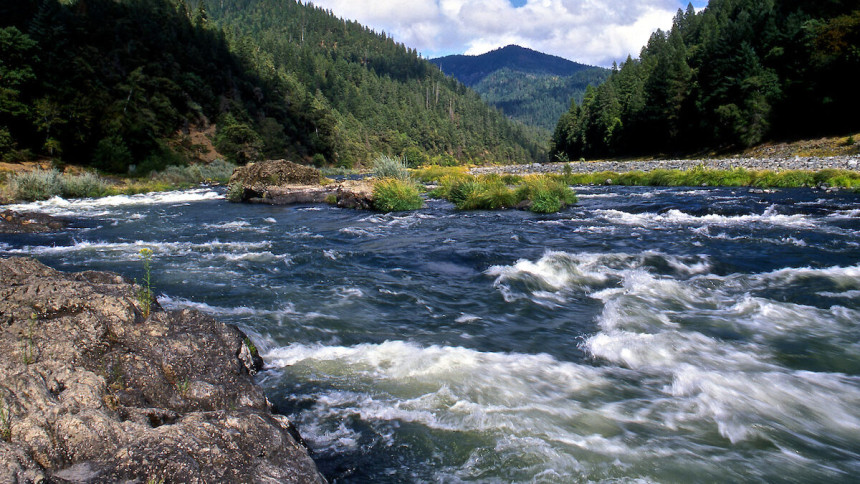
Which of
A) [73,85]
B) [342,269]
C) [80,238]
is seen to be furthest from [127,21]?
[342,269]

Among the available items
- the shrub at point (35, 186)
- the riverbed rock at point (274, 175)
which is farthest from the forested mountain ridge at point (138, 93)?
the riverbed rock at point (274, 175)

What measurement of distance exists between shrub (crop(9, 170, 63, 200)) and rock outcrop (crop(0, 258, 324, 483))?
24.0 metres

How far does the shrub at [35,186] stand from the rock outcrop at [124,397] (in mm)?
24019

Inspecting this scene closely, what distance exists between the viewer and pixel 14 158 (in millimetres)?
34500

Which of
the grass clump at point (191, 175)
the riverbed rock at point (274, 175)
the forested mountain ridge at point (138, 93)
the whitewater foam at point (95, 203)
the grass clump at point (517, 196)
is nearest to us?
the grass clump at point (517, 196)

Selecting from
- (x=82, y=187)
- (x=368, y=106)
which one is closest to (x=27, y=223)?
(x=82, y=187)

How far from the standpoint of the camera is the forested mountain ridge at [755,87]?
43250mm

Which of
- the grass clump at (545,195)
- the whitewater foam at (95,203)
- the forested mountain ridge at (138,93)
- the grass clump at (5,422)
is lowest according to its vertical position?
the whitewater foam at (95,203)

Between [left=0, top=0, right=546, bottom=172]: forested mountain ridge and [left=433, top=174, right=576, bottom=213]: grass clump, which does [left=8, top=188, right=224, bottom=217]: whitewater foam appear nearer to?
[left=433, top=174, right=576, bottom=213]: grass clump

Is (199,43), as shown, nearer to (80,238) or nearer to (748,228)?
(80,238)

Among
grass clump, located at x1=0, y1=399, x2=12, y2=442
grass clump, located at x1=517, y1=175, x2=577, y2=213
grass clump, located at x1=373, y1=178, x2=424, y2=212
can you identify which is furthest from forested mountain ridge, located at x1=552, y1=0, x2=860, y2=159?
grass clump, located at x1=0, y1=399, x2=12, y2=442

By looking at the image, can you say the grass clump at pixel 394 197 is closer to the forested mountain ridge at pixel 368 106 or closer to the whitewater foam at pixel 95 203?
the whitewater foam at pixel 95 203

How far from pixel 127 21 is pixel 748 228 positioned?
70.5m

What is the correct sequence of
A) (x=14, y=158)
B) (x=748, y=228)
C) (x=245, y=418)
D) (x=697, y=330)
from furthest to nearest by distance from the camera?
(x=14, y=158)
(x=748, y=228)
(x=697, y=330)
(x=245, y=418)
